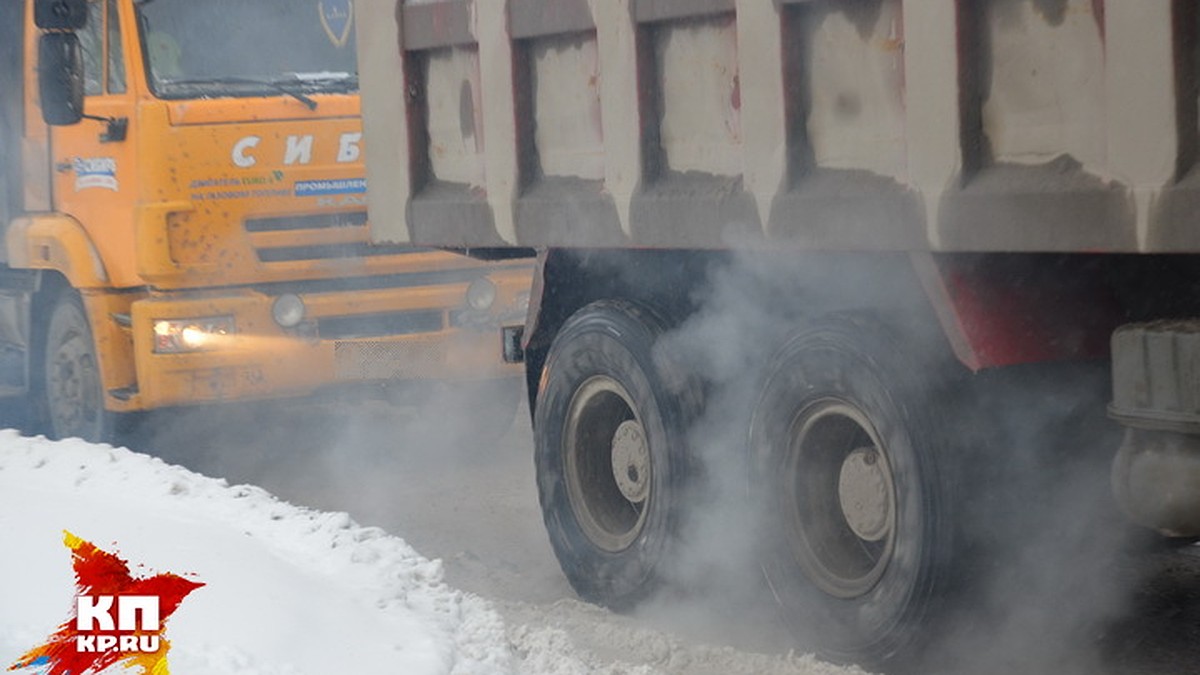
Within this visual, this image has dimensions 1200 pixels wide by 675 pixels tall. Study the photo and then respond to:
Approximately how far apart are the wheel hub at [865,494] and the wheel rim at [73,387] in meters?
5.26

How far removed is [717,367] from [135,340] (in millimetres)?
3932

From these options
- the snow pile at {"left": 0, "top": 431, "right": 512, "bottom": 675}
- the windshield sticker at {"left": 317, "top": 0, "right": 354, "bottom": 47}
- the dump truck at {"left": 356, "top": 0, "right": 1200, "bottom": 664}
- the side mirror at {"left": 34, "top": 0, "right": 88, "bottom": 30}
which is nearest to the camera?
the dump truck at {"left": 356, "top": 0, "right": 1200, "bottom": 664}

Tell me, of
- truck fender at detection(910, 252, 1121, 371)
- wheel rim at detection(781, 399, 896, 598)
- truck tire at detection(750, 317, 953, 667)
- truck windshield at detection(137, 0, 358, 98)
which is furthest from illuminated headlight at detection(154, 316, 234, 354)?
truck fender at detection(910, 252, 1121, 371)

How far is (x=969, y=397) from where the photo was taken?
193 inches

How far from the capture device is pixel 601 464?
21.7 feet

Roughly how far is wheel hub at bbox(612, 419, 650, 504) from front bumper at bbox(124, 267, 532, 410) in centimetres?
→ 239

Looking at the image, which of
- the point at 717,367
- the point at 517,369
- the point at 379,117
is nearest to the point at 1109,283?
the point at 717,367

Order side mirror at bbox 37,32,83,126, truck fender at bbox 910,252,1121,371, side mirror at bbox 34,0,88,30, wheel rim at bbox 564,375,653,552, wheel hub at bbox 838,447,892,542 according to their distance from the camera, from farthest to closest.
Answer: side mirror at bbox 37,32,83,126
side mirror at bbox 34,0,88,30
wheel rim at bbox 564,375,653,552
wheel hub at bbox 838,447,892,542
truck fender at bbox 910,252,1121,371

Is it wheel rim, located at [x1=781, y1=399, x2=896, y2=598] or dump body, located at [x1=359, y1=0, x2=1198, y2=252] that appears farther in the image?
wheel rim, located at [x1=781, y1=399, x2=896, y2=598]

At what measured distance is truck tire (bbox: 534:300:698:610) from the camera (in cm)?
606

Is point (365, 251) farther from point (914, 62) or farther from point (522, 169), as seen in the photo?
point (914, 62)

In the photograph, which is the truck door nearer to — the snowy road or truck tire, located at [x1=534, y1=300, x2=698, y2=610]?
the snowy road

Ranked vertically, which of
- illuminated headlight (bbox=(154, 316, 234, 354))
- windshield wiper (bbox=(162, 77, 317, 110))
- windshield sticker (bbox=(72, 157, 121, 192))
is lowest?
illuminated headlight (bbox=(154, 316, 234, 354))

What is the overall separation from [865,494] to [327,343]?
14.6 feet
